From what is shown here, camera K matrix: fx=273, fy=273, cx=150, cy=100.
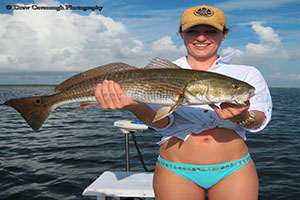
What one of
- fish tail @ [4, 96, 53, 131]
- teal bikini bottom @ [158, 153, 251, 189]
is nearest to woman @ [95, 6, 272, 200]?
teal bikini bottom @ [158, 153, 251, 189]

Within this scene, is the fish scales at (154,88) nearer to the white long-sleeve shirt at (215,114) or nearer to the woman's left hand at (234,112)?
the woman's left hand at (234,112)

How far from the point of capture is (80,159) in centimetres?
1202

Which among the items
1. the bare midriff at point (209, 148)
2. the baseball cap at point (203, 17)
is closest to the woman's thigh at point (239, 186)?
the bare midriff at point (209, 148)

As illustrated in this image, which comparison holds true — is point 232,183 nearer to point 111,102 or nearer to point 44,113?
point 111,102

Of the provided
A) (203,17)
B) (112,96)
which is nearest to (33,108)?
(112,96)

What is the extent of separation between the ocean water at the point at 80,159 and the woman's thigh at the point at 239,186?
20.3ft

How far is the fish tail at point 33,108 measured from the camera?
370cm

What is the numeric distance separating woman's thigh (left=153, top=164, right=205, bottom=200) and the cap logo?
6.26 feet

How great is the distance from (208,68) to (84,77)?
168 cm

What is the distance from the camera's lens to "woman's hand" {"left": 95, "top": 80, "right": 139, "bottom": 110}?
10.9 feet

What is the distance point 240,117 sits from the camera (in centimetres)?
288

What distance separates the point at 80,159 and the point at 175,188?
9.57m

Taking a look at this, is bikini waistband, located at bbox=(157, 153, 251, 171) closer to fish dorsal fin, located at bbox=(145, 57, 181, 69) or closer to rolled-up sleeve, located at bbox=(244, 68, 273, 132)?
rolled-up sleeve, located at bbox=(244, 68, 273, 132)

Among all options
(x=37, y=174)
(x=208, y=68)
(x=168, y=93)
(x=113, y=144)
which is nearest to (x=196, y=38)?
(x=208, y=68)
